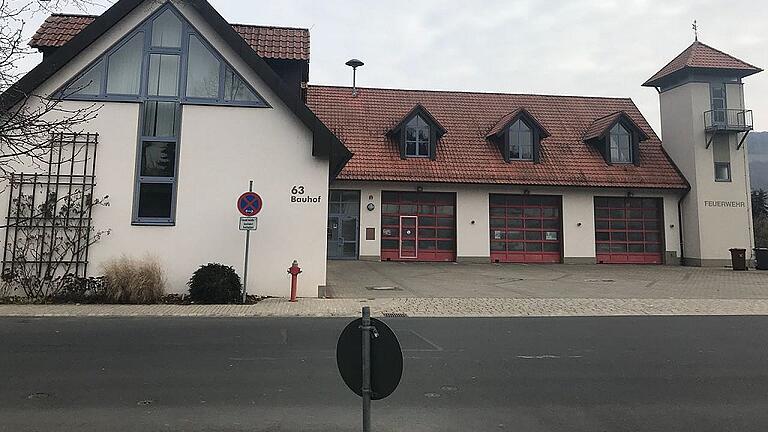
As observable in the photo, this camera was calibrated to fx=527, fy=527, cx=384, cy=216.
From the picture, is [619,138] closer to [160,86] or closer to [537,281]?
[537,281]

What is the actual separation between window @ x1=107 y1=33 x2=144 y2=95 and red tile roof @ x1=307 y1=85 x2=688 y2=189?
11.0m

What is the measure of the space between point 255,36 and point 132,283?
8699 millimetres

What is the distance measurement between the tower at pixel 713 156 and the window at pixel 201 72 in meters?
22.7

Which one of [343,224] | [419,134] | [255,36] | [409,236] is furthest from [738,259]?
[255,36]

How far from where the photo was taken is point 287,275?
1384 centimetres

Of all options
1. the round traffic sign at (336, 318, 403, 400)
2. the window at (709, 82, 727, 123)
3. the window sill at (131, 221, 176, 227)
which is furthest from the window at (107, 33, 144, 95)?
the window at (709, 82, 727, 123)

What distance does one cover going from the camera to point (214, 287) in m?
12.4

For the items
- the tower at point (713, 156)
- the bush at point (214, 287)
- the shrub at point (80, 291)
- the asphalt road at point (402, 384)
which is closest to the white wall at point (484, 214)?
the tower at point (713, 156)

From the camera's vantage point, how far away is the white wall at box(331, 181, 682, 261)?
24562 millimetres

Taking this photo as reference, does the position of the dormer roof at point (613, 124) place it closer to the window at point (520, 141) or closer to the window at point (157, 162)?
the window at point (520, 141)

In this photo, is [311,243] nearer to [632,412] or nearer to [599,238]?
[632,412]

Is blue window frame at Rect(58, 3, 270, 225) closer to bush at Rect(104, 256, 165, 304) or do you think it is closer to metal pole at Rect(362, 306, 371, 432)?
bush at Rect(104, 256, 165, 304)

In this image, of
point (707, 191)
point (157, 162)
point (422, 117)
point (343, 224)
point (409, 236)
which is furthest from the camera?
point (422, 117)

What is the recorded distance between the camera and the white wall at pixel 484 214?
24.6 meters
